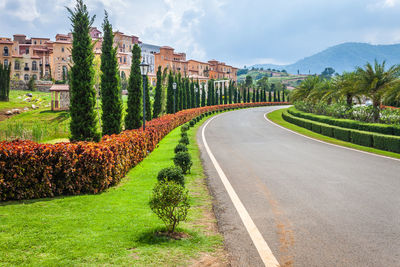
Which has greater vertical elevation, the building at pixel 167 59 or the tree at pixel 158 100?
the building at pixel 167 59

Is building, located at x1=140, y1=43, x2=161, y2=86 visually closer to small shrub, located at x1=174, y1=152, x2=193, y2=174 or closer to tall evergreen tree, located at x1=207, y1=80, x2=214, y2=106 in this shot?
tall evergreen tree, located at x1=207, y1=80, x2=214, y2=106

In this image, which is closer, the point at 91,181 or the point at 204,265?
the point at 204,265

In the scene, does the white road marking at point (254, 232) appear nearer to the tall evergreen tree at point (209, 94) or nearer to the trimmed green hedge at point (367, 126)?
the trimmed green hedge at point (367, 126)

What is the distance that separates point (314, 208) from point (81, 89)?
9.95 meters

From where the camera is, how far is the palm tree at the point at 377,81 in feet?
69.4

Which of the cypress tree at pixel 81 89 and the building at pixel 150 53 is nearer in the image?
the cypress tree at pixel 81 89

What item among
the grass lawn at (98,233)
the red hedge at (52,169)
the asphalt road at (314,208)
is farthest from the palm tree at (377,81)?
the red hedge at (52,169)

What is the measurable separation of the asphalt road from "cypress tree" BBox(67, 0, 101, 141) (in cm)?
495

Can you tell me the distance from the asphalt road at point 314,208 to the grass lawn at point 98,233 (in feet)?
1.84

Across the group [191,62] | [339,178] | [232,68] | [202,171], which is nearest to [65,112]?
[202,171]

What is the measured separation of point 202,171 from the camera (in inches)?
426

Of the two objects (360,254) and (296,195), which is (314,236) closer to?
(360,254)

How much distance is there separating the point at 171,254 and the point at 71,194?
4.48 meters

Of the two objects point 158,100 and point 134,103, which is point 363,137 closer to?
point 134,103
